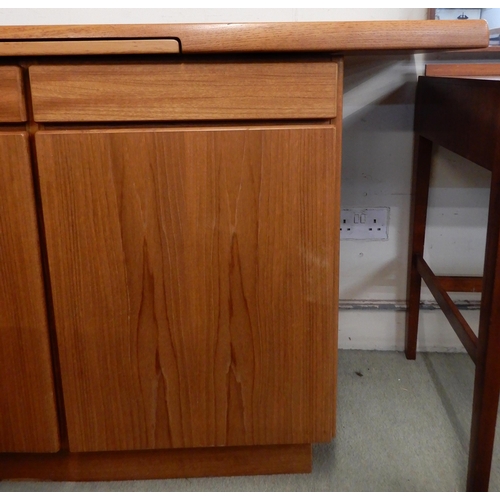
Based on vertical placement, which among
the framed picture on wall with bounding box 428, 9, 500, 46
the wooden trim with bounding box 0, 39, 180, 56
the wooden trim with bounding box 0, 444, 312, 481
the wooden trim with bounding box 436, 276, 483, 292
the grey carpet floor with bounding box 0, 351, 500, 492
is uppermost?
the framed picture on wall with bounding box 428, 9, 500, 46

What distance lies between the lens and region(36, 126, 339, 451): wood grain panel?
2.21 feet

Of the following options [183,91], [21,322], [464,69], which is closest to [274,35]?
[183,91]

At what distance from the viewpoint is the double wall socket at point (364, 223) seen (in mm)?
1205

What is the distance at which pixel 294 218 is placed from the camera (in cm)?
70

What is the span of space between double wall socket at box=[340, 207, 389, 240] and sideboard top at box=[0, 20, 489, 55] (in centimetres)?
60

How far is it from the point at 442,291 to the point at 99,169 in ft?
2.17

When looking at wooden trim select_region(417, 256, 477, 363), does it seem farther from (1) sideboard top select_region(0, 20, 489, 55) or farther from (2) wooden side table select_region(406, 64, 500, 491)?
(1) sideboard top select_region(0, 20, 489, 55)

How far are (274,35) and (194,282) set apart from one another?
12.9 inches

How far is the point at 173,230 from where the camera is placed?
70cm

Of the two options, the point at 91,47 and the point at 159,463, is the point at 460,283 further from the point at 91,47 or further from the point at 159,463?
the point at 91,47

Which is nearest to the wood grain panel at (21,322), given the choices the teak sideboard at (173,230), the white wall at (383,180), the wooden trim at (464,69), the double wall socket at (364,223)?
the teak sideboard at (173,230)

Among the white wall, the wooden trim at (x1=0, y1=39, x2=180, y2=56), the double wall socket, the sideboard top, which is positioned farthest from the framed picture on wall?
the wooden trim at (x1=0, y1=39, x2=180, y2=56)

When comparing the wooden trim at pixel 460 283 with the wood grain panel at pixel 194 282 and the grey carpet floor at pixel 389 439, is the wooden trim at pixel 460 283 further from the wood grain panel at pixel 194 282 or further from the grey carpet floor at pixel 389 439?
the wood grain panel at pixel 194 282

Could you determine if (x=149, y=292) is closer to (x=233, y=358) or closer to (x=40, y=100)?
(x=233, y=358)
